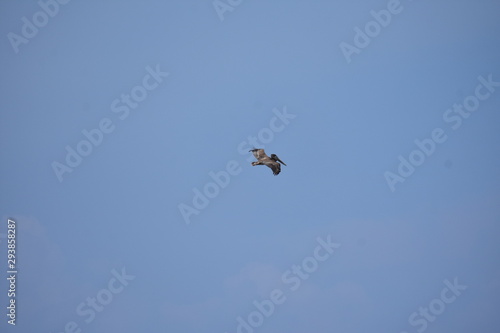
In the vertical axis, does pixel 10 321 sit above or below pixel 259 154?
above

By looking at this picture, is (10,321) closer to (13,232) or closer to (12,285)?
(12,285)

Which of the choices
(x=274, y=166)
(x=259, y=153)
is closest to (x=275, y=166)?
(x=274, y=166)

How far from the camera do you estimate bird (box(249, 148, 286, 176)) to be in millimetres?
49719

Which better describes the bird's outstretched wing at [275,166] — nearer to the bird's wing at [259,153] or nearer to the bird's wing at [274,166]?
the bird's wing at [274,166]

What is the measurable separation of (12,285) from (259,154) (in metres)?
22.6

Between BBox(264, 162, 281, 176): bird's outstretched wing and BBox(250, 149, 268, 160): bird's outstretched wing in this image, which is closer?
BBox(250, 149, 268, 160): bird's outstretched wing

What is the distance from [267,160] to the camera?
50.1 m

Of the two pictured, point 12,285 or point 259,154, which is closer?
point 259,154

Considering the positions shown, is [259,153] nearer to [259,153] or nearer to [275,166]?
[259,153]

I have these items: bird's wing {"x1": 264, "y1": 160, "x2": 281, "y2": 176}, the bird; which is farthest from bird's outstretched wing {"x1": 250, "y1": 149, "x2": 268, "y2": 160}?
bird's wing {"x1": 264, "y1": 160, "x2": 281, "y2": 176}

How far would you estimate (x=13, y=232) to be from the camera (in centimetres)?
5691

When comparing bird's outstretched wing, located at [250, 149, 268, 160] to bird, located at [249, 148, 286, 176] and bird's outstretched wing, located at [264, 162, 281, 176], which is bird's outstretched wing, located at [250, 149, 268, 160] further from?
bird's outstretched wing, located at [264, 162, 281, 176]

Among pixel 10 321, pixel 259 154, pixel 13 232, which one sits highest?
pixel 13 232

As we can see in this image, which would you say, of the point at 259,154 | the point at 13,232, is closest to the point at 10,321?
the point at 13,232
